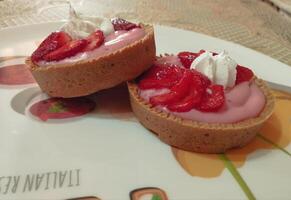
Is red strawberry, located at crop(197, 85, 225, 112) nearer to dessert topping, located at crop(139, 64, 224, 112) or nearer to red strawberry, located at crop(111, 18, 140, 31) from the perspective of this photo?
dessert topping, located at crop(139, 64, 224, 112)

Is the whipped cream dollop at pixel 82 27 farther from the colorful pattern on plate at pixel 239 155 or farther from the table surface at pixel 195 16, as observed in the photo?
the table surface at pixel 195 16

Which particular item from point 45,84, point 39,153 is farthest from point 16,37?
point 39,153

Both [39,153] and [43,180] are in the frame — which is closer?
[43,180]

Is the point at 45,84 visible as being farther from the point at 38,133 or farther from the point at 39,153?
the point at 39,153

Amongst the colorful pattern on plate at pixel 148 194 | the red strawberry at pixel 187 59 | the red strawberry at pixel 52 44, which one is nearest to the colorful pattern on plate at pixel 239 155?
the colorful pattern on plate at pixel 148 194

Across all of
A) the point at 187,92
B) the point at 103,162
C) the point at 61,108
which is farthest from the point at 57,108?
the point at 187,92

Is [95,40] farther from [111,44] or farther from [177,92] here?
[177,92]

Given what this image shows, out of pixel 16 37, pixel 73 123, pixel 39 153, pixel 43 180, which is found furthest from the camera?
pixel 16 37
